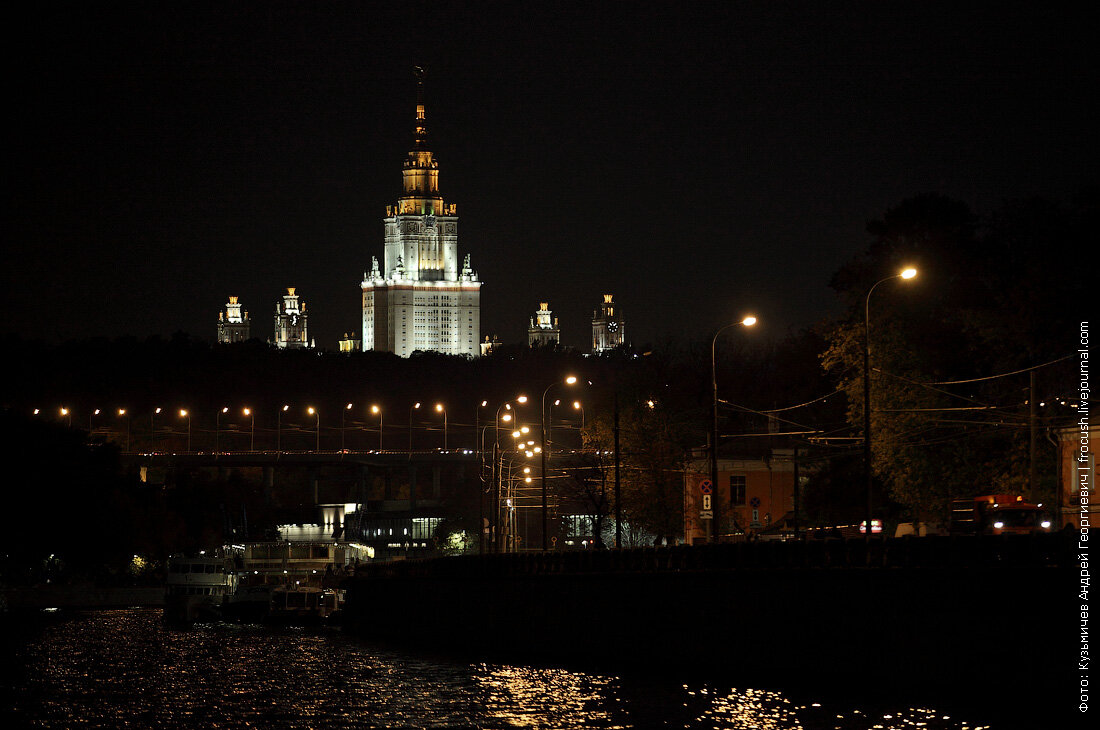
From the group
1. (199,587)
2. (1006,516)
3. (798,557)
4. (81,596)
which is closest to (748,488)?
(199,587)

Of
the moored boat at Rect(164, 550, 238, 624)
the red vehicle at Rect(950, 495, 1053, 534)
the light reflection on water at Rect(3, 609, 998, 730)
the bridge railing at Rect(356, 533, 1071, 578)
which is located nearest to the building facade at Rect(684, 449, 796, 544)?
the bridge railing at Rect(356, 533, 1071, 578)

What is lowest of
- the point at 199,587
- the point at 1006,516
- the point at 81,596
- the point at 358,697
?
the point at 81,596

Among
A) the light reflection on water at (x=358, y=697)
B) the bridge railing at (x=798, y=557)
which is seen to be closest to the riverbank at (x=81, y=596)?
the light reflection on water at (x=358, y=697)

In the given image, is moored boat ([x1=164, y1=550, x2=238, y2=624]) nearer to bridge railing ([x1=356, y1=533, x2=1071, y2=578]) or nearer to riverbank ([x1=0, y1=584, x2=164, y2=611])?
riverbank ([x1=0, y1=584, x2=164, y2=611])

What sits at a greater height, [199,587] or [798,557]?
[798,557]

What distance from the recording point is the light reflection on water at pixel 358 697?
4159 cm

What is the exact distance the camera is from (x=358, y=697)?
165 feet

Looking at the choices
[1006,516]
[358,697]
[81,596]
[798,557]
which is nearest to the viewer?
[798,557]

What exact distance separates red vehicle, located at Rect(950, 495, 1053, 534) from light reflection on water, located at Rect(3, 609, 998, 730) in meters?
13.2

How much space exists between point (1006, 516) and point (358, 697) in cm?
2261

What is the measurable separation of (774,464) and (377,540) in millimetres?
87069

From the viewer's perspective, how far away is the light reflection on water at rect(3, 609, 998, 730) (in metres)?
41.6

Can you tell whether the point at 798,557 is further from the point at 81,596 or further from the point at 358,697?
the point at 81,596

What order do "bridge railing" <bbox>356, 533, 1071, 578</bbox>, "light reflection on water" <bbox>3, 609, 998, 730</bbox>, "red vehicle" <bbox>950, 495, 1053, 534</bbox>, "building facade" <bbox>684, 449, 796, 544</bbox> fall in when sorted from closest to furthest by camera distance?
"bridge railing" <bbox>356, 533, 1071, 578</bbox> < "light reflection on water" <bbox>3, 609, 998, 730</bbox> < "red vehicle" <bbox>950, 495, 1053, 534</bbox> < "building facade" <bbox>684, 449, 796, 544</bbox>
